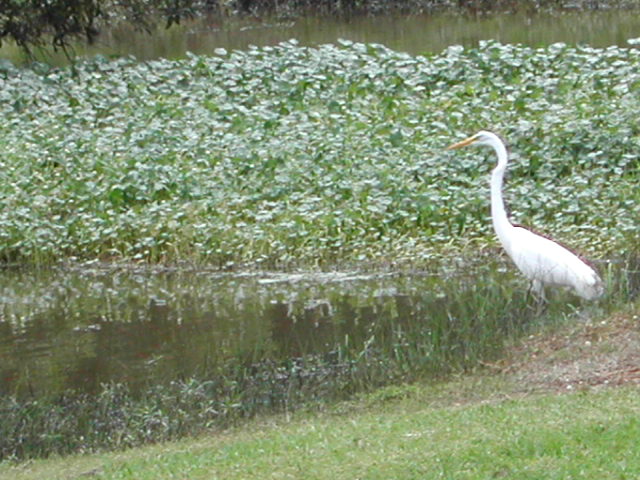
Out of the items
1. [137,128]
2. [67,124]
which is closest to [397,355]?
[137,128]

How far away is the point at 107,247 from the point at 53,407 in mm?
4656

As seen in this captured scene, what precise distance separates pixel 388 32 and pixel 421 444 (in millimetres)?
24696

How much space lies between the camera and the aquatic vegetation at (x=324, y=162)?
11992 millimetres

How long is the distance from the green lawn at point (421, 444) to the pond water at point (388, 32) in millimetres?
17153

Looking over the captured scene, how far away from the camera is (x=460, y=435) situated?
617 cm

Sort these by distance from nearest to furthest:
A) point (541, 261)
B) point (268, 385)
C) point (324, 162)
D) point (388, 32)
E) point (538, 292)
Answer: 1. point (268, 385)
2. point (541, 261)
3. point (538, 292)
4. point (324, 162)
5. point (388, 32)

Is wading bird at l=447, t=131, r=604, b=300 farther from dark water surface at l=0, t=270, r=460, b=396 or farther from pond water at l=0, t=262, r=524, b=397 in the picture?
dark water surface at l=0, t=270, r=460, b=396

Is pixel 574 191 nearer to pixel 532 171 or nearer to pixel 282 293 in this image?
pixel 532 171

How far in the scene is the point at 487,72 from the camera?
53.0 ft

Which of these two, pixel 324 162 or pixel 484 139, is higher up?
pixel 484 139

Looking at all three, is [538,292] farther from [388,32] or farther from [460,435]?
[388,32]

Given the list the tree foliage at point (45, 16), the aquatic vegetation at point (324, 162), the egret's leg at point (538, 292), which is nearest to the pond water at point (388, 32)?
the tree foliage at point (45, 16)

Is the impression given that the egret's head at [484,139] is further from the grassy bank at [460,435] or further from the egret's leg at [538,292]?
the grassy bank at [460,435]

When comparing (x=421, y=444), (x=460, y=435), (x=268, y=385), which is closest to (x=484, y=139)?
(x=268, y=385)
